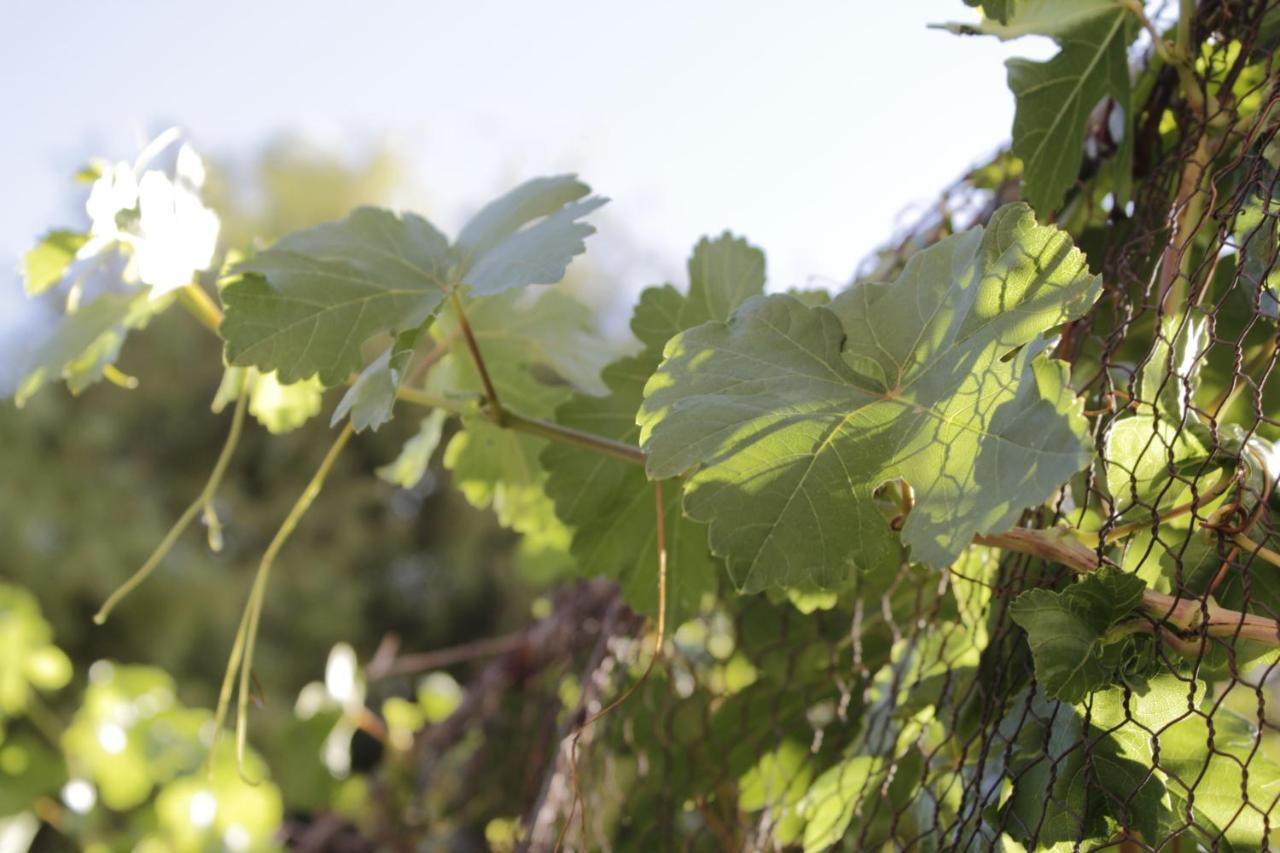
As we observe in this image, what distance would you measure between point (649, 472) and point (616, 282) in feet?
24.4

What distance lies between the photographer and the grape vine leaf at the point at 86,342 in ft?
1.93

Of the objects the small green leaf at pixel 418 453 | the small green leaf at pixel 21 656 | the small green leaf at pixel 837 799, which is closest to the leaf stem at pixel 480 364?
the small green leaf at pixel 418 453

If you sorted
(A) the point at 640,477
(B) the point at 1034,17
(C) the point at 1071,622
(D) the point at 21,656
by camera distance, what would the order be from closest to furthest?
(C) the point at 1071,622 → (B) the point at 1034,17 → (A) the point at 640,477 → (D) the point at 21,656

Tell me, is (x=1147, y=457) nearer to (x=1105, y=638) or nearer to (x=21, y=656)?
(x=1105, y=638)

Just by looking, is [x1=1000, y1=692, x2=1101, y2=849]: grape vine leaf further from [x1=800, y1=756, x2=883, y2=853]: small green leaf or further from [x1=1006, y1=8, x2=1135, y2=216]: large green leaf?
[x1=1006, y1=8, x2=1135, y2=216]: large green leaf

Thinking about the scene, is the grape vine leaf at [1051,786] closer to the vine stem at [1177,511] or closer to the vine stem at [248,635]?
the vine stem at [1177,511]

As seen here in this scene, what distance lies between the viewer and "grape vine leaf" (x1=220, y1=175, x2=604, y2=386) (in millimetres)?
473

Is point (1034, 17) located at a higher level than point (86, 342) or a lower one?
higher

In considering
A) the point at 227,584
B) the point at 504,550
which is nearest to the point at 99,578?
the point at 227,584

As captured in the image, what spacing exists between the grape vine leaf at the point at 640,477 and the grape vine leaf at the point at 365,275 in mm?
84

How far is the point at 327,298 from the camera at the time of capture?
1.62 feet

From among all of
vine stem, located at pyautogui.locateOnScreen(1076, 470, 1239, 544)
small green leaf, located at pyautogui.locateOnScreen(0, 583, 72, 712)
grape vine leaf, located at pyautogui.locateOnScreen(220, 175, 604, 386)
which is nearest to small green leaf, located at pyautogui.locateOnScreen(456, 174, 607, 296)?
grape vine leaf, located at pyautogui.locateOnScreen(220, 175, 604, 386)

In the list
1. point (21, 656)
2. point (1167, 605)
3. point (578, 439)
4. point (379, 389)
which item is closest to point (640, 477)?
point (578, 439)

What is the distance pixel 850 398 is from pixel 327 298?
252 millimetres
